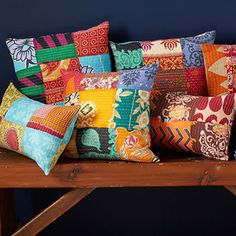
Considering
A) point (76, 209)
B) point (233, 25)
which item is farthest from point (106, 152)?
point (233, 25)

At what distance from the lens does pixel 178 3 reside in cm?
234

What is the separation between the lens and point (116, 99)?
193 centimetres

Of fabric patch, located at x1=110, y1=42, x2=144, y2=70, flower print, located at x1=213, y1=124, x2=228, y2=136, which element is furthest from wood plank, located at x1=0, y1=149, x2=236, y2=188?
fabric patch, located at x1=110, y1=42, x2=144, y2=70

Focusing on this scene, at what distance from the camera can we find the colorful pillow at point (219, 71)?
220 cm

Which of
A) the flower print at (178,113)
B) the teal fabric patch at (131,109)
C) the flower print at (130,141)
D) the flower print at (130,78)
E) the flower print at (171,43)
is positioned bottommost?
the flower print at (130,141)

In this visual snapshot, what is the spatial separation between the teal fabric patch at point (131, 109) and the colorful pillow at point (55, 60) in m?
0.36

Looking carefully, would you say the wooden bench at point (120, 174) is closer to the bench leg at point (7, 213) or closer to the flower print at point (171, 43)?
the bench leg at point (7, 213)

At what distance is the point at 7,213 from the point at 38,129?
57 cm

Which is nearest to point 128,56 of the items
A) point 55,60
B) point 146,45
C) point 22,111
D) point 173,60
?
point 146,45

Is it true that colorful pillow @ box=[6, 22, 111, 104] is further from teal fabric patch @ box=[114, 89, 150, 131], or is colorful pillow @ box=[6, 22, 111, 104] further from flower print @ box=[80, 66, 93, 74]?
teal fabric patch @ box=[114, 89, 150, 131]

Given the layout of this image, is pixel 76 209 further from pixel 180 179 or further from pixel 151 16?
pixel 151 16

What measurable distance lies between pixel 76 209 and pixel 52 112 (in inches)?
29.9

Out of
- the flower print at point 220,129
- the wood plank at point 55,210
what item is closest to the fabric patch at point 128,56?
the flower print at point 220,129

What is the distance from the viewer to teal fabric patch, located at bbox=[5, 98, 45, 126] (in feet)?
6.41
